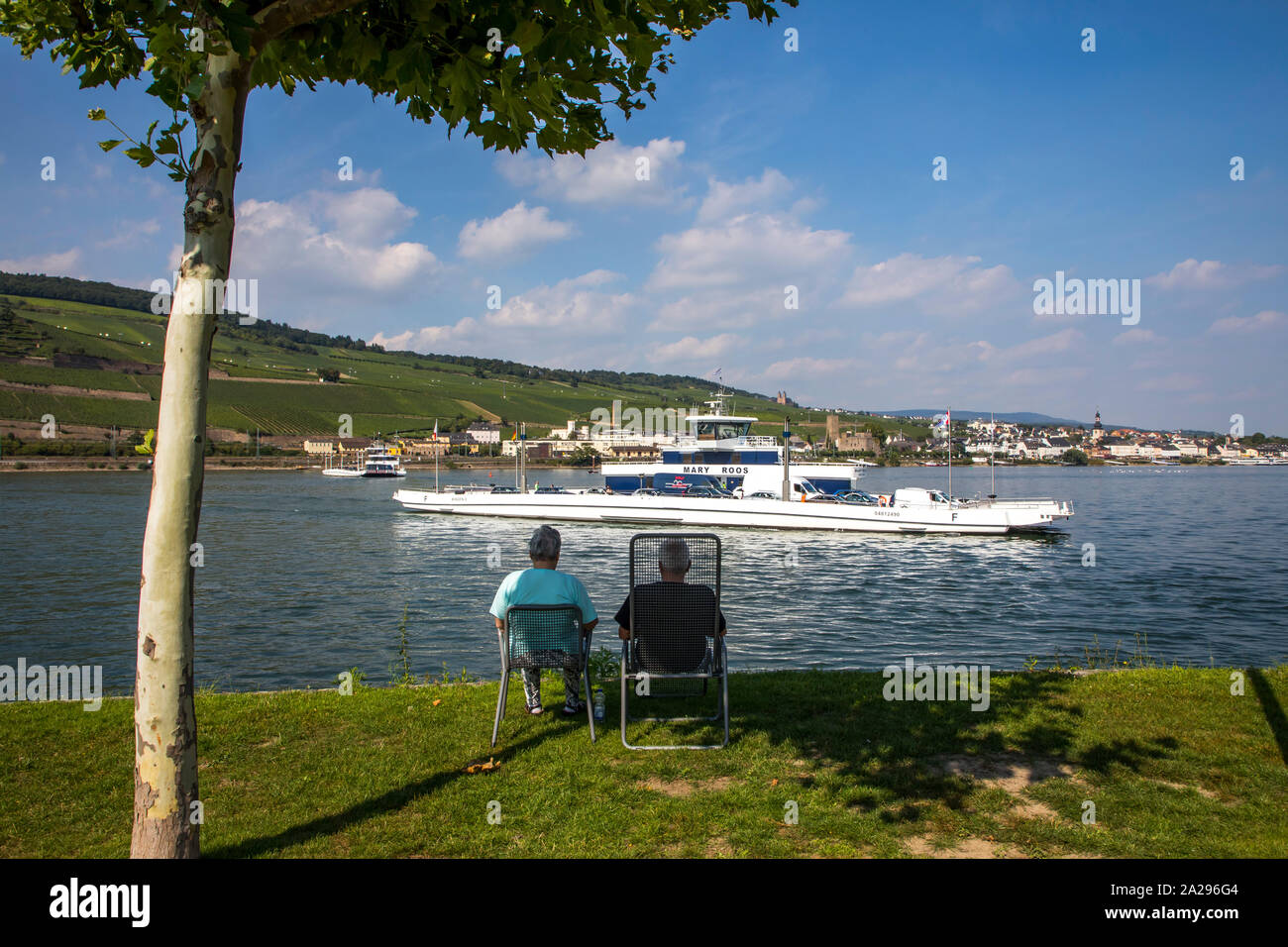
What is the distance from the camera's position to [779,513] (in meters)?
41.4

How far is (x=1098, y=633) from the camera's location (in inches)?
679

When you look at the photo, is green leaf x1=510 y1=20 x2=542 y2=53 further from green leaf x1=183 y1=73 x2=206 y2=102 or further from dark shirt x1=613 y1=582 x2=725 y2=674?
dark shirt x1=613 y1=582 x2=725 y2=674

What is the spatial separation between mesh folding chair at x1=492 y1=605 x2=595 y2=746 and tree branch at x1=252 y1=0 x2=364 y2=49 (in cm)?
367

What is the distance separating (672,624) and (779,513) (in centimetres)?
3668

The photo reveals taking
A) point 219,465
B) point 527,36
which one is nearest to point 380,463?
point 219,465

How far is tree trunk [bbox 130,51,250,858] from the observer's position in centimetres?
333

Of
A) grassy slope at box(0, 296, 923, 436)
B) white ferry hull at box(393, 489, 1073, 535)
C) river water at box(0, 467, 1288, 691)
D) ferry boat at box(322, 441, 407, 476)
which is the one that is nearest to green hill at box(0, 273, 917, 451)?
grassy slope at box(0, 296, 923, 436)

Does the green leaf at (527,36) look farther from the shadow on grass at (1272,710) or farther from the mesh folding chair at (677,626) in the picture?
the shadow on grass at (1272,710)

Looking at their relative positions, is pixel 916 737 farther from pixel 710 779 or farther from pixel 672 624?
pixel 672 624

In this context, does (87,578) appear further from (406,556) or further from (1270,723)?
(1270,723)

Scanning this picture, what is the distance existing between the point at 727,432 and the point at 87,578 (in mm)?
37986

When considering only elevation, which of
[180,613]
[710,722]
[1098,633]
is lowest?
[1098,633]

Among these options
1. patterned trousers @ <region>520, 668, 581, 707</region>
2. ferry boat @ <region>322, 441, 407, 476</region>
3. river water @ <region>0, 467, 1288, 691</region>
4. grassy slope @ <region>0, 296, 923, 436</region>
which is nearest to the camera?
patterned trousers @ <region>520, 668, 581, 707</region>
